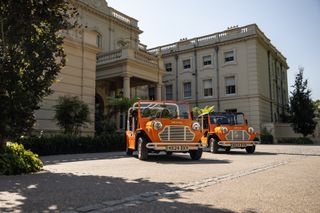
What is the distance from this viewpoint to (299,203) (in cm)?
476

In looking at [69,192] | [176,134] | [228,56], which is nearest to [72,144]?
[176,134]

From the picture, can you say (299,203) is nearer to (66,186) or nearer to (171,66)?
(66,186)

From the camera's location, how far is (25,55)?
8578 millimetres

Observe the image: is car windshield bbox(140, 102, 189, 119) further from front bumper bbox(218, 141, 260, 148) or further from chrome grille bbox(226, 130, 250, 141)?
chrome grille bbox(226, 130, 250, 141)

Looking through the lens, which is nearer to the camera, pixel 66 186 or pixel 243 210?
pixel 243 210

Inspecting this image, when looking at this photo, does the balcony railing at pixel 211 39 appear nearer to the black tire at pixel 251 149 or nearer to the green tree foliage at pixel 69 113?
the black tire at pixel 251 149

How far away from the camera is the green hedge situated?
14.1 meters

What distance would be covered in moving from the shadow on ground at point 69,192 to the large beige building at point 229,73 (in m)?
27.7

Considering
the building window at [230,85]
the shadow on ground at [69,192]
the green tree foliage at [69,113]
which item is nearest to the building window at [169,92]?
the building window at [230,85]

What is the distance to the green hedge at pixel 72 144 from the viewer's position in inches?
554

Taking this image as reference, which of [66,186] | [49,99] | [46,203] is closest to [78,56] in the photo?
[49,99]

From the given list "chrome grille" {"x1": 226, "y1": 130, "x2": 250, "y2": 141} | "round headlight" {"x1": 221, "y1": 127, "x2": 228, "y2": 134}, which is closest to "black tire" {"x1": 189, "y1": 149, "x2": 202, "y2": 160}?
"round headlight" {"x1": 221, "y1": 127, "x2": 228, "y2": 134}

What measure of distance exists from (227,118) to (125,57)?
912 centimetres

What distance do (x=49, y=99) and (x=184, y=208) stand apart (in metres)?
14.6
